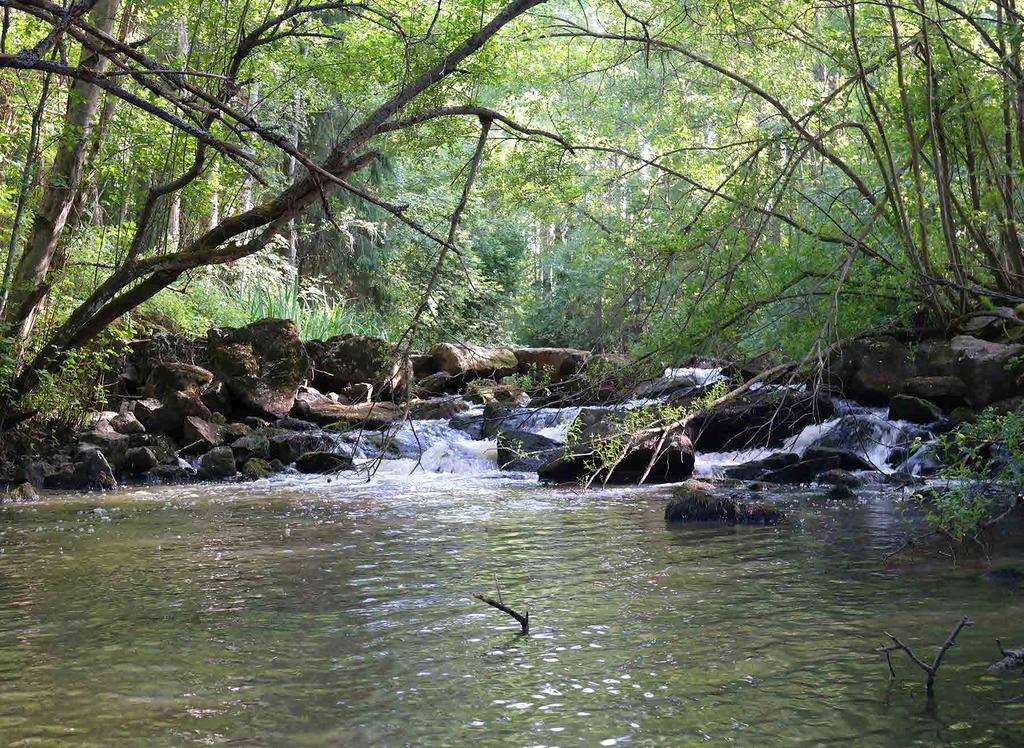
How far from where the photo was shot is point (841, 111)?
9859 mm

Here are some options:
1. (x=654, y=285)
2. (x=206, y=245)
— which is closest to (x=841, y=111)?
(x=654, y=285)

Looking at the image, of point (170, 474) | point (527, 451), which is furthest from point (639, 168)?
point (170, 474)

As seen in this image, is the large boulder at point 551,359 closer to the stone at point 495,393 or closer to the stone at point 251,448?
the stone at point 495,393

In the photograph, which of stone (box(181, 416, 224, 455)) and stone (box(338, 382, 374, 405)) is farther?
stone (box(338, 382, 374, 405))

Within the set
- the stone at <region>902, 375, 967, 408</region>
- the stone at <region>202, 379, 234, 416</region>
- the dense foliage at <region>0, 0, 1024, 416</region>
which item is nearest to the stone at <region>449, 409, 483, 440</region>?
the stone at <region>202, 379, 234, 416</region>

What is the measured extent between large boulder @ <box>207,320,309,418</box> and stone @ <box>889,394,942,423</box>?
34.1ft

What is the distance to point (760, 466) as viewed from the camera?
13.4m

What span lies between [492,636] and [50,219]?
920 cm

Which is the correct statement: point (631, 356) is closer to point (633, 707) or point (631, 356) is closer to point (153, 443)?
point (633, 707)

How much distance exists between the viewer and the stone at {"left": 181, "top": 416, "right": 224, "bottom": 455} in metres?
16.2

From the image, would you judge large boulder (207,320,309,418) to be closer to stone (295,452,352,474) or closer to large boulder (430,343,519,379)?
stone (295,452,352,474)

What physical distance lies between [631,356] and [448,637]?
213 inches

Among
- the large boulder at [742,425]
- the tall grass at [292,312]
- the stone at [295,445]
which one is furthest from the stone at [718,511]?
the tall grass at [292,312]

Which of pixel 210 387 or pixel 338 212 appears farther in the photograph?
pixel 338 212
